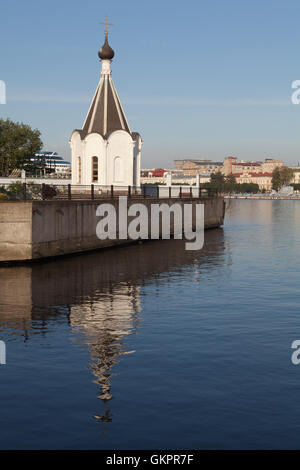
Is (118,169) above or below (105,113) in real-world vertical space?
below

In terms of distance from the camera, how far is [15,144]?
258 ft

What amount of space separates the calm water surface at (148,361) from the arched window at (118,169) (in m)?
23.2

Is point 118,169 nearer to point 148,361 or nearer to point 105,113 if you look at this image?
point 105,113

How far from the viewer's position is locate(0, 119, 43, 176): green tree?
7788cm

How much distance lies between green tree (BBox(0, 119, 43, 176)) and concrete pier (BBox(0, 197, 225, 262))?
43.4 metres

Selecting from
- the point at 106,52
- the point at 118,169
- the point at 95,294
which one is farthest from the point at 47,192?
the point at 106,52

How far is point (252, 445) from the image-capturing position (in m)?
9.46

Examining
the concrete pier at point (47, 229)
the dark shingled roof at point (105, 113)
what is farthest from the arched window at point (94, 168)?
the concrete pier at point (47, 229)

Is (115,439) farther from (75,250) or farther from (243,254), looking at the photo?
(243,254)

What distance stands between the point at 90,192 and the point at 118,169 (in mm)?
7135

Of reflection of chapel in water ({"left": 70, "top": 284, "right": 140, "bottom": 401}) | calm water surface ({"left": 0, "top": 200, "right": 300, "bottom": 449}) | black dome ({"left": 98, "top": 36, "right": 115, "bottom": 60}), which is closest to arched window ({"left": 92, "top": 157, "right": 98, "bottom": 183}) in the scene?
black dome ({"left": 98, "top": 36, "right": 115, "bottom": 60})

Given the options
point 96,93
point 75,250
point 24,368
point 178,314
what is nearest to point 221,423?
point 24,368

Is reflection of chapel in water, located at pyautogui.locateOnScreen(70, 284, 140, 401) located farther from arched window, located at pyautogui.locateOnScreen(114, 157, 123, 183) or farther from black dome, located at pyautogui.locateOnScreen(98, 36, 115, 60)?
black dome, located at pyautogui.locateOnScreen(98, 36, 115, 60)

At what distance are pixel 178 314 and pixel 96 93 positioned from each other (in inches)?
1421
